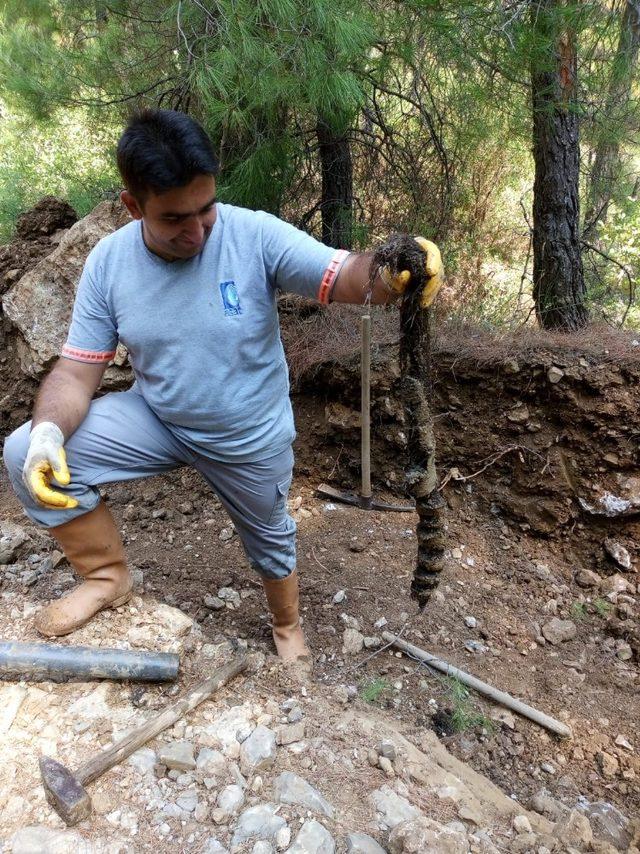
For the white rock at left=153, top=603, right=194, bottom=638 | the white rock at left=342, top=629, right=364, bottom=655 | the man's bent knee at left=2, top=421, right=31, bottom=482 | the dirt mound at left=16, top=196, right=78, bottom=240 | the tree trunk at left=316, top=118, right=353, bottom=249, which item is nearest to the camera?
the man's bent knee at left=2, top=421, right=31, bottom=482

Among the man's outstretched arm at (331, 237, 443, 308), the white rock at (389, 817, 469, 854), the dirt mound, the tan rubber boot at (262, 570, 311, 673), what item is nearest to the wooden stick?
the tan rubber boot at (262, 570, 311, 673)

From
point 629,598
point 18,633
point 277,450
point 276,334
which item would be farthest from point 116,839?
point 629,598

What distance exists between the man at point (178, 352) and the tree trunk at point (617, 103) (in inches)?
105

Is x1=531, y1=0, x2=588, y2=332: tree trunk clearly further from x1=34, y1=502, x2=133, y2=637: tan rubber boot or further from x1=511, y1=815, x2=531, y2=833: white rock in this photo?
x1=34, y1=502, x2=133, y2=637: tan rubber boot

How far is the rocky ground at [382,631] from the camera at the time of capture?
1.53 metres

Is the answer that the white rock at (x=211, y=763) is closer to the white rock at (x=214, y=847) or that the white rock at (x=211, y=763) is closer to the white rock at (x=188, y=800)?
the white rock at (x=188, y=800)

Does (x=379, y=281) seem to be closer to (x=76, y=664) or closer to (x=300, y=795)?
(x=300, y=795)

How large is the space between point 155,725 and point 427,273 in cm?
147

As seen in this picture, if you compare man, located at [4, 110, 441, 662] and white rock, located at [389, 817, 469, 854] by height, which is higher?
man, located at [4, 110, 441, 662]

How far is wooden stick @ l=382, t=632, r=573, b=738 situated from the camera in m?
2.25

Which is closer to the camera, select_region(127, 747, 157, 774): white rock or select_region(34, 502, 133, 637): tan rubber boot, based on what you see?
select_region(127, 747, 157, 774): white rock

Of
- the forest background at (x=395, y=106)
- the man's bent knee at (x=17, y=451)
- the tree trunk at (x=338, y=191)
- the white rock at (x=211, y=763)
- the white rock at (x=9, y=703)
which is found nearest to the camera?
the white rock at (x=211, y=763)

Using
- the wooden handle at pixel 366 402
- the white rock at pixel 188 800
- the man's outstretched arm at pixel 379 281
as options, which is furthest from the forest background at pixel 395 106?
the white rock at pixel 188 800

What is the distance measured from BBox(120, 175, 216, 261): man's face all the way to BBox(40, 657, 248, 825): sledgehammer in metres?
1.33
